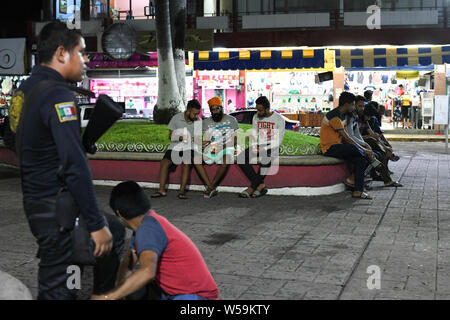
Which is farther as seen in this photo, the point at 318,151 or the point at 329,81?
the point at 329,81

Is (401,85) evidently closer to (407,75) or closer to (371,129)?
(407,75)

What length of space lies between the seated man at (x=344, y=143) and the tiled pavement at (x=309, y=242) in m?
0.40

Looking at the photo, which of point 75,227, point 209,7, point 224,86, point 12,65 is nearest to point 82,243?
point 75,227

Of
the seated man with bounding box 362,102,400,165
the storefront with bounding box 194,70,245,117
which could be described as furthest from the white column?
the seated man with bounding box 362,102,400,165

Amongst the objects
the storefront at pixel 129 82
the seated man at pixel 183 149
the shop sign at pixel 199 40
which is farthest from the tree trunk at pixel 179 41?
the storefront at pixel 129 82

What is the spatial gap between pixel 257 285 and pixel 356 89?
21.6 m

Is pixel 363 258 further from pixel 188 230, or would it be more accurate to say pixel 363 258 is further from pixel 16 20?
pixel 16 20

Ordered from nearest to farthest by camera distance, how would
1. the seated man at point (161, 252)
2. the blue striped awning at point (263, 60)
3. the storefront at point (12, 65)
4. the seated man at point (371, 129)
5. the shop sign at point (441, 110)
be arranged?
the seated man at point (161, 252) → the seated man at point (371, 129) → the shop sign at point (441, 110) → the blue striped awning at point (263, 60) → the storefront at point (12, 65)

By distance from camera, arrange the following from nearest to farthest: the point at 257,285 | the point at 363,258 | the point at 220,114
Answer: the point at 257,285, the point at 363,258, the point at 220,114

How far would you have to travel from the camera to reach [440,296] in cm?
459

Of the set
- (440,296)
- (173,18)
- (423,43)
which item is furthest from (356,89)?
(440,296)

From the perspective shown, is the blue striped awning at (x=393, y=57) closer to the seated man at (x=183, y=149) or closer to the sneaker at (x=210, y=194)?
the seated man at (x=183, y=149)

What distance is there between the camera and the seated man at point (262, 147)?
9.62 metres

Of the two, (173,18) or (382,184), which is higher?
(173,18)
